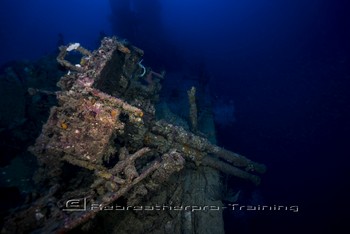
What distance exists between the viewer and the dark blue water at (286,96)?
9766 mm

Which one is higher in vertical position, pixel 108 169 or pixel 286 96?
pixel 286 96

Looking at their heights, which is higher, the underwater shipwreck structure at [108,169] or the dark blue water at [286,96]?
the dark blue water at [286,96]

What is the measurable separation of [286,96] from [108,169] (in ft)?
44.9

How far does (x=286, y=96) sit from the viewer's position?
50.2 ft

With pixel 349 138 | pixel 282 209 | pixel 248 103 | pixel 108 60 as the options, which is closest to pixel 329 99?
pixel 349 138

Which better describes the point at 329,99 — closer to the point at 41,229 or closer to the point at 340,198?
the point at 340,198

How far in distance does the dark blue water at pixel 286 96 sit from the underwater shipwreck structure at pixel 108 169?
3869 millimetres

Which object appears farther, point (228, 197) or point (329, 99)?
point (329, 99)

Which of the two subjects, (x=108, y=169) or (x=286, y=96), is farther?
(x=286, y=96)

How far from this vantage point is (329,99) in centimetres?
1447

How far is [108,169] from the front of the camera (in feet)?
14.9

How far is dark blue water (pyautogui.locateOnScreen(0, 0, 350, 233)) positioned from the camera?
384 inches

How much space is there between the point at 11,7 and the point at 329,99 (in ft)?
302

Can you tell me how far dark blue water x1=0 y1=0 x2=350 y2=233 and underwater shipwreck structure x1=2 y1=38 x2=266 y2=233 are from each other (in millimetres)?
3869
